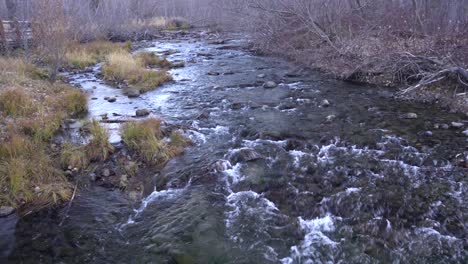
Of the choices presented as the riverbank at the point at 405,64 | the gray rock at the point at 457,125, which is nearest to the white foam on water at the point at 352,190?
the gray rock at the point at 457,125

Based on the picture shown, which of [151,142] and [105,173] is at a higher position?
[151,142]

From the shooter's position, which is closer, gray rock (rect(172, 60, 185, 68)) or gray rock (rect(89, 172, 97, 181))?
gray rock (rect(89, 172, 97, 181))

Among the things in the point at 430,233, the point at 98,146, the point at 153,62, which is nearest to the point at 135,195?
the point at 98,146

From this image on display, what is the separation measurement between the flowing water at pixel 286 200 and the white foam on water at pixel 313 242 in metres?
0.02

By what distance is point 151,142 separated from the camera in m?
8.25

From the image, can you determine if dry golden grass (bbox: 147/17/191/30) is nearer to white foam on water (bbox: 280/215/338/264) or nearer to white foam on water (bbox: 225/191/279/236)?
white foam on water (bbox: 225/191/279/236)

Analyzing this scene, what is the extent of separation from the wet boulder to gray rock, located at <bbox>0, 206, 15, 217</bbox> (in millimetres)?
4151

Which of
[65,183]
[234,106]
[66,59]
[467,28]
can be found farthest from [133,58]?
[467,28]

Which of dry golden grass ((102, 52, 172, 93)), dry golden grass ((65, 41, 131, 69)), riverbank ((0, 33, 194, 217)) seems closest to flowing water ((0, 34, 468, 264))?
riverbank ((0, 33, 194, 217))

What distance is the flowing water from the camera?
5.21 m

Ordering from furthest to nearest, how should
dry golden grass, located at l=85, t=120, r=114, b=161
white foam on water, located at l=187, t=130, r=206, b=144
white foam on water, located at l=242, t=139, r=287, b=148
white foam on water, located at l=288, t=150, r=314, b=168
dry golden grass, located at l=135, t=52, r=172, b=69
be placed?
dry golden grass, located at l=135, t=52, r=172, b=69 < white foam on water, located at l=187, t=130, r=206, b=144 < white foam on water, located at l=242, t=139, r=287, b=148 < dry golden grass, located at l=85, t=120, r=114, b=161 < white foam on water, located at l=288, t=150, r=314, b=168

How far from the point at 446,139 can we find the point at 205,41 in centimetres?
2183

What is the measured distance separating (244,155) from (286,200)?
1.86 meters

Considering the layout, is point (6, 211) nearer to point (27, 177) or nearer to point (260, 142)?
point (27, 177)
